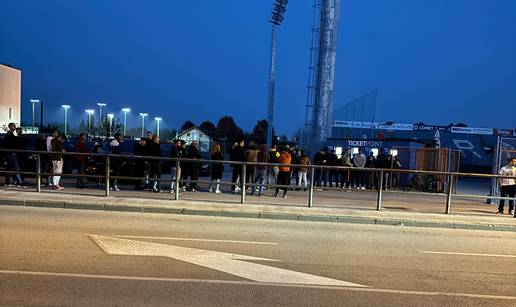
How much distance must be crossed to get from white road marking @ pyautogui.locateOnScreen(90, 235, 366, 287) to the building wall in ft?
122

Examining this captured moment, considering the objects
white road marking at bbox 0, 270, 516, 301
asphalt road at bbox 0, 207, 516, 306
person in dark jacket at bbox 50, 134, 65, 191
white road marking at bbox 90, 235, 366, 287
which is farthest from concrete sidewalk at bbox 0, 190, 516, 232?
white road marking at bbox 0, 270, 516, 301

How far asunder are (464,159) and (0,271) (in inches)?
1903

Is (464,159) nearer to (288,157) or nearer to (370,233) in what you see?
(288,157)

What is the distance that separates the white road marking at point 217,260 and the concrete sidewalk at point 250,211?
3.51 m

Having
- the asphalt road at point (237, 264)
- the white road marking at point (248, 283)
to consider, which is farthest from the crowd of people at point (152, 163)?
the white road marking at point (248, 283)

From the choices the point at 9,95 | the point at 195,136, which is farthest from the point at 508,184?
the point at 9,95

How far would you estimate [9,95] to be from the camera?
42000mm

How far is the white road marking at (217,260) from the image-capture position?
6.30m

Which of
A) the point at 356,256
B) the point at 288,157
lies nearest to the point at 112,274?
the point at 356,256

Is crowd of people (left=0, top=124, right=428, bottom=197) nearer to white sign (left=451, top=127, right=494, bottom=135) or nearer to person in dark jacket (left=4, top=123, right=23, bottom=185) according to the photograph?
person in dark jacket (left=4, top=123, right=23, bottom=185)

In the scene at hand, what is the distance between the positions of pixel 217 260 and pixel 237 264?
0.35m

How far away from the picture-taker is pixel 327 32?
25.1 m

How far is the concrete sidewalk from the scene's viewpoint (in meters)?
11.8

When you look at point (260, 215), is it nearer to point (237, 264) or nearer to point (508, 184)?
point (237, 264)
